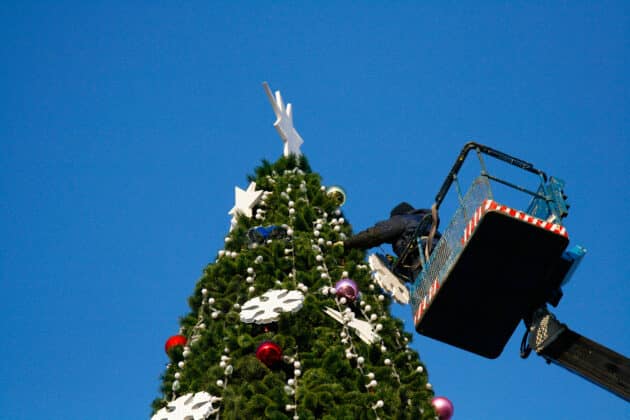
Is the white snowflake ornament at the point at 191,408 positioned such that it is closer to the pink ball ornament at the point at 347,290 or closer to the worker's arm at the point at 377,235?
the pink ball ornament at the point at 347,290

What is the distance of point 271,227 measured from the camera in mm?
11602

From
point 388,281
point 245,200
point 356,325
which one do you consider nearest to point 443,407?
point 356,325

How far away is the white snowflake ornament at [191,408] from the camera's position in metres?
8.96

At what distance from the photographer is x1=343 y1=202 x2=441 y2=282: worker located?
39.2 ft

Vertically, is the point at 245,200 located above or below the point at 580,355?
above

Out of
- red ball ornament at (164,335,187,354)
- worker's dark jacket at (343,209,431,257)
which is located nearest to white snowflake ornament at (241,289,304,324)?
red ball ornament at (164,335,187,354)

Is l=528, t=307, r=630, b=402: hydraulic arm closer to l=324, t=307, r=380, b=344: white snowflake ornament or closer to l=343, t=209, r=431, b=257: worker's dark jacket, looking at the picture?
l=324, t=307, r=380, b=344: white snowflake ornament

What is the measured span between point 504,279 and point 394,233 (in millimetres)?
2899

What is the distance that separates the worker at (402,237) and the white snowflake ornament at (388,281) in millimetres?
188

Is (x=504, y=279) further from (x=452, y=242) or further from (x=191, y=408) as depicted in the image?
(x=191, y=408)

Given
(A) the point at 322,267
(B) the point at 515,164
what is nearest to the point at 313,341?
(A) the point at 322,267

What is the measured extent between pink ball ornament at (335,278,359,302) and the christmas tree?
0.05ft

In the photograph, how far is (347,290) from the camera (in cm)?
1047

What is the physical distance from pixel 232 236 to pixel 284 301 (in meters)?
2.14
